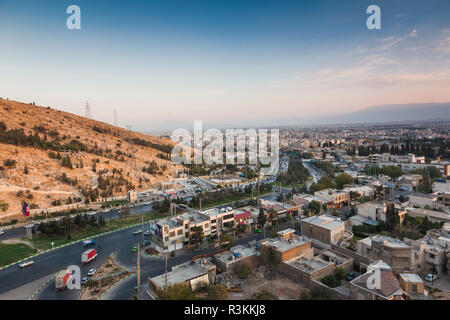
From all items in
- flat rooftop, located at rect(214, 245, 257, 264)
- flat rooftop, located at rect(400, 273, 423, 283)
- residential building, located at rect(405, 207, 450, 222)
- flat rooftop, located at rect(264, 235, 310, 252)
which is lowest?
flat rooftop, located at rect(214, 245, 257, 264)

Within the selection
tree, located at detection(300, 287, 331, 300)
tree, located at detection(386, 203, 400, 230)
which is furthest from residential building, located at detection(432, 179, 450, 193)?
tree, located at detection(300, 287, 331, 300)

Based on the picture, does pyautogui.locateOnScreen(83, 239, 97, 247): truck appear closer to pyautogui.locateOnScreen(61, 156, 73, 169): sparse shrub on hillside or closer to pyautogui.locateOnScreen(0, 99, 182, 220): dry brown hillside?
pyautogui.locateOnScreen(0, 99, 182, 220): dry brown hillside

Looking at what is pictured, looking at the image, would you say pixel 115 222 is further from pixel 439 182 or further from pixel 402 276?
pixel 439 182

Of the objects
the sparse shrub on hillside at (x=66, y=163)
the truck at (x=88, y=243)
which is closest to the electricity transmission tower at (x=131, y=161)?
the sparse shrub on hillside at (x=66, y=163)

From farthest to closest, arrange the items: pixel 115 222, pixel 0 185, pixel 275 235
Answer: pixel 0 185 < pixel 115 222 < pixel 275 235

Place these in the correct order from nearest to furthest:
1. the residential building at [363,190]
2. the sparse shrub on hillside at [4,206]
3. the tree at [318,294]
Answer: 1. the tree at [318,294]
2. the sparse shrub on hillside at [4,206]
3. the residential building at [363,190]

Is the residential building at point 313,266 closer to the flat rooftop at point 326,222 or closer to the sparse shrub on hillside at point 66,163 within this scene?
the flat rooftop at point 326,222

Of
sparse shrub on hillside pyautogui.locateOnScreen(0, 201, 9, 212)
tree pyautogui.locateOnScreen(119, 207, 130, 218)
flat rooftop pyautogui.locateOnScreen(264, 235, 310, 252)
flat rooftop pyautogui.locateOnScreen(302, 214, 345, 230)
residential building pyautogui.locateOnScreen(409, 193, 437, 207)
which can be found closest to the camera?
flat rooftop pyautogui.locateOnScreen(264, 235, 310, 252)
